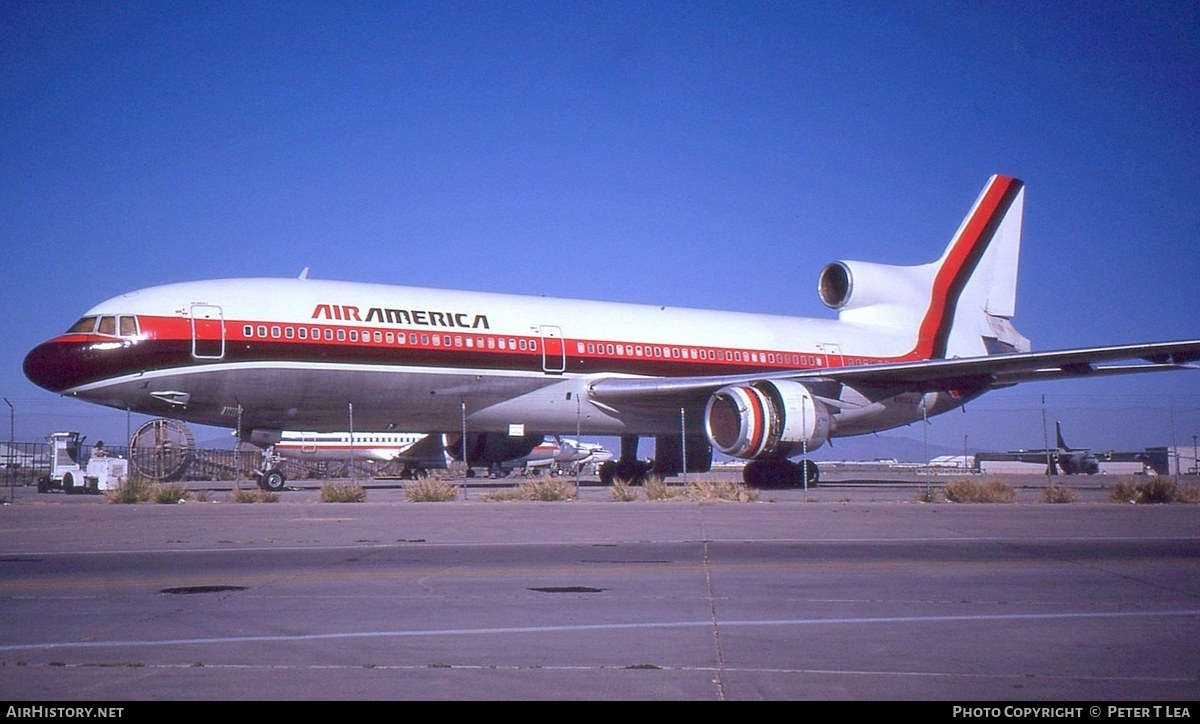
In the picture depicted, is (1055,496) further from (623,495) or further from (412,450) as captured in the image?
(412,450)

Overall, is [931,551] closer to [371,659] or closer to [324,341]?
[371,659]

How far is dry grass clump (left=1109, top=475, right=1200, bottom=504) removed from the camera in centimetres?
1997

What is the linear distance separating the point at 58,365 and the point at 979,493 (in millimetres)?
18075

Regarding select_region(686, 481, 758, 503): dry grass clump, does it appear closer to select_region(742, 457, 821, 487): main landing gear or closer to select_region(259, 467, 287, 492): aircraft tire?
select_region(742, 457, 821, 487): main landing gear

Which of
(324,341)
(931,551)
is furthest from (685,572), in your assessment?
(324,341)

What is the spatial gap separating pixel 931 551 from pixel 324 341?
14198 mm

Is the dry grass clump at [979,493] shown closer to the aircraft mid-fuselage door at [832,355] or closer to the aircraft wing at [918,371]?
the aircraft wing at [918,371]

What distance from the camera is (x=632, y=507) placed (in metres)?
18.0

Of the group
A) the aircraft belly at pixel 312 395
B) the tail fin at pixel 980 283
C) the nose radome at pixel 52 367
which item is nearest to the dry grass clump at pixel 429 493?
the aircraft belly at pixel 312 395

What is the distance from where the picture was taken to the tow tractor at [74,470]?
32.6 meters

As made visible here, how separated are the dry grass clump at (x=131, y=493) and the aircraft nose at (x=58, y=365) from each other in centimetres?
221

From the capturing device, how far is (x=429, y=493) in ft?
67.9

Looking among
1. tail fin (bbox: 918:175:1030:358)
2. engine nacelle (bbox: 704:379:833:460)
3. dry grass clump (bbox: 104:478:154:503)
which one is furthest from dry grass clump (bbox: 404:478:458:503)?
tail fin (bbox: 918:175:1030:358)
